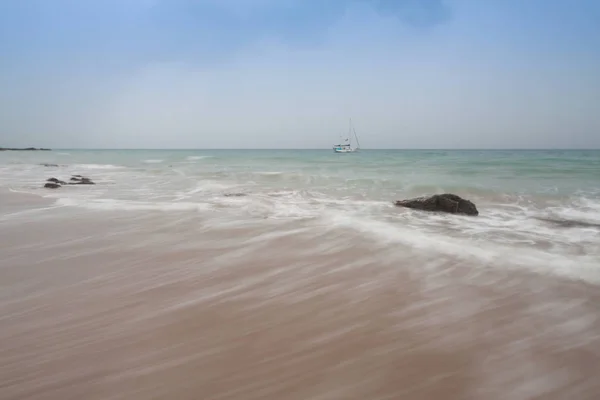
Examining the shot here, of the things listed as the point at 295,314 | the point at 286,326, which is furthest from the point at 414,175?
the point at 286,326

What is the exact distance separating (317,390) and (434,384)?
723 mm

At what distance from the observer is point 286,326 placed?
269 cm

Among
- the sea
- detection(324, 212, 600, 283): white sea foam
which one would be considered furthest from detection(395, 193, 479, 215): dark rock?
detection(324, 212, 600, 283): white sea foam

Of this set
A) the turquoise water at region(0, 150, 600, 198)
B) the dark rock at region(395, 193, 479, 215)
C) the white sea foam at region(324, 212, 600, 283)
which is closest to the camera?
the white sea foam at region(324, 212, 600, 283)

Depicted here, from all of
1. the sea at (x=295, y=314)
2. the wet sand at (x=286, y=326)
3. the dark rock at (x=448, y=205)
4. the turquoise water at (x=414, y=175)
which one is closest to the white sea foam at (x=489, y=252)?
the sea at (x=295, y=314)

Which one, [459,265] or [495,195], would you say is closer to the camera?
[459,265]

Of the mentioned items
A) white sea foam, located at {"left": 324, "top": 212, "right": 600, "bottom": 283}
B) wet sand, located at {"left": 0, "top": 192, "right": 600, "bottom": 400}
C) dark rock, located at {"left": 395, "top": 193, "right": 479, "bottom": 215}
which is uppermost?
dark rock, located at {"left": 395, "top": 193, "right": 479, "bottom": 215}

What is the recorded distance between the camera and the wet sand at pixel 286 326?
2039 mm

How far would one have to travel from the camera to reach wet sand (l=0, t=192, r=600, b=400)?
204 cm

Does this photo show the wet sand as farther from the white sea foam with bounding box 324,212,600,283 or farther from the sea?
the white sea foam with bounding box 324,212,600,283

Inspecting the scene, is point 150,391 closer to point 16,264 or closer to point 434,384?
point 434,384

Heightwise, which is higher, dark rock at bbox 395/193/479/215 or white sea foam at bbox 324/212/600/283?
dark rock at bbox 395/193/479/215

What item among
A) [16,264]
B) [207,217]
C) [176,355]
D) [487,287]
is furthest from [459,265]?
[16,264]

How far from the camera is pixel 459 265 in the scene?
13.5ft
